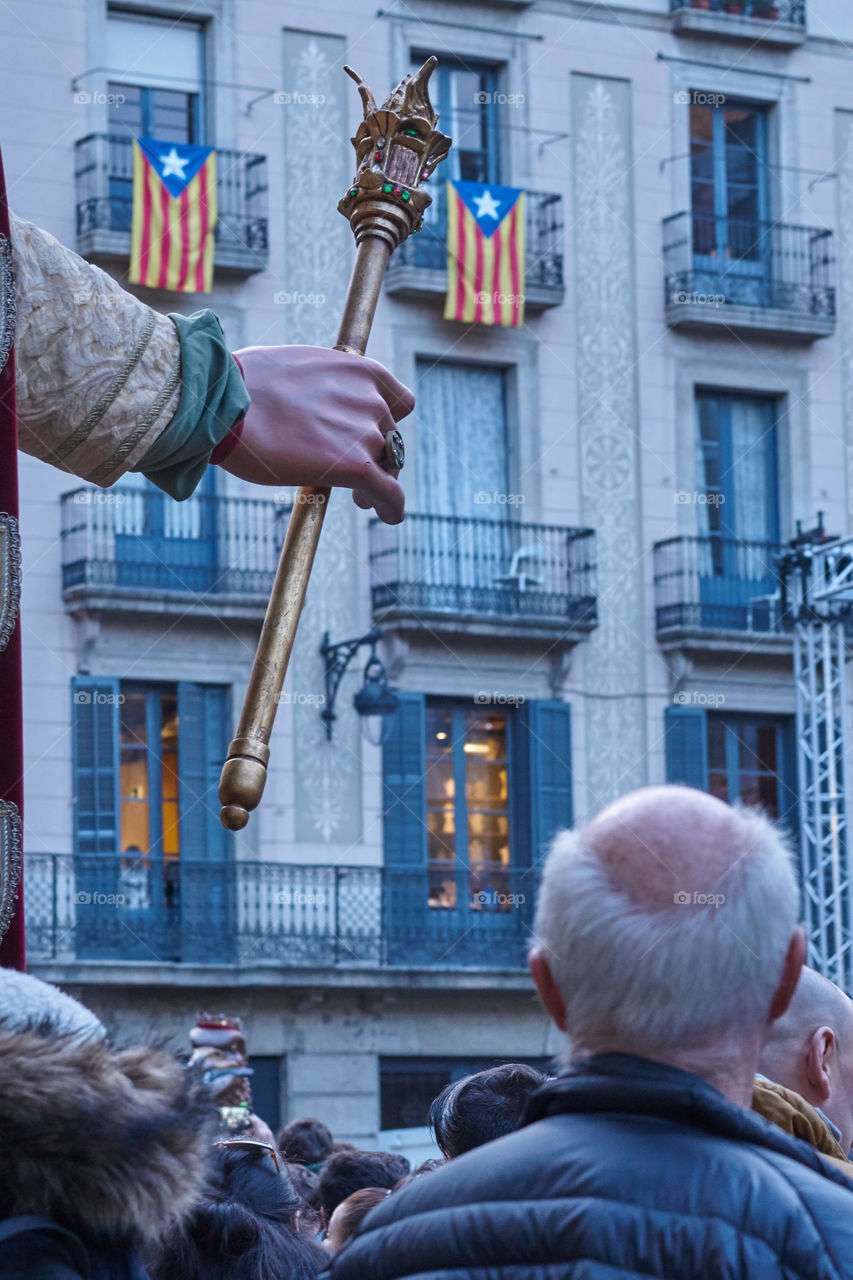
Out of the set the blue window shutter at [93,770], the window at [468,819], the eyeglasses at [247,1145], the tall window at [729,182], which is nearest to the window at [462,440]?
the window at [468,819]

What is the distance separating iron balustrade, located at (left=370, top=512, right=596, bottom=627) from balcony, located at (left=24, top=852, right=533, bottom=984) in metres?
2.32

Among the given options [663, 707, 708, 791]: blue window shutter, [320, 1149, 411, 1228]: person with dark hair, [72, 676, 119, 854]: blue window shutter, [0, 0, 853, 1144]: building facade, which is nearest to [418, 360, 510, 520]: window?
[0, 0, 853, 1144]: building facade

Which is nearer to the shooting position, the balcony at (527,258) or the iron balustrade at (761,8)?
the balcony at (527,258)

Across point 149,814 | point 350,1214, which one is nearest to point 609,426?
point 149,814

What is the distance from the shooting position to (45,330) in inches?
118

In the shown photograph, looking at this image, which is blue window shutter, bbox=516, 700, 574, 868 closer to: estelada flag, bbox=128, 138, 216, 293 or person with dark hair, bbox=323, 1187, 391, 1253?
estelada flag, bbox=128, 138, 216, 293

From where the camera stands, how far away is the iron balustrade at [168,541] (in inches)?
722

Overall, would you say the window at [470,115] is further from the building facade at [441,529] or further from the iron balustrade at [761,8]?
the iron balustrade at [761,8]

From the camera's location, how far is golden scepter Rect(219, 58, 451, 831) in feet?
9.62

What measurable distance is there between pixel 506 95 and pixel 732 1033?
19.2 metres

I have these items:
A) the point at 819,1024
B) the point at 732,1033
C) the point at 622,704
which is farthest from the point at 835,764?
the point at 732,1033

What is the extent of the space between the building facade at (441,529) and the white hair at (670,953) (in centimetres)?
1575

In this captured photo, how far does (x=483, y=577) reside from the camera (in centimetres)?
1973

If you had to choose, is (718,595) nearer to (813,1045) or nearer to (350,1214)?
(350,1214)
